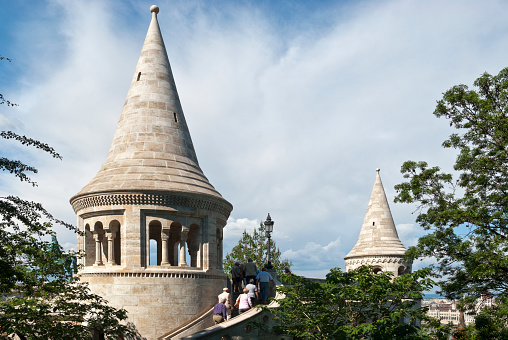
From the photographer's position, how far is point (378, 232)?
26359 millimetres

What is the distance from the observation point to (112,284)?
15.2 meters

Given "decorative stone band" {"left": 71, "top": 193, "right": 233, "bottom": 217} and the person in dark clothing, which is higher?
"decorative stone band" {"left": 71, "top": 193, "right": 233, "bottom": 217}

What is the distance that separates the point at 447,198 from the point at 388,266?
13.2 metres

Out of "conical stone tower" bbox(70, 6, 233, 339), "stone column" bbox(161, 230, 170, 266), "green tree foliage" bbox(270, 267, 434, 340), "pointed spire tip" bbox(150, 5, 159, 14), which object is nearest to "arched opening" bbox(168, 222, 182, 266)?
"conical stone tower" bbox(70, 6, 233, 339)

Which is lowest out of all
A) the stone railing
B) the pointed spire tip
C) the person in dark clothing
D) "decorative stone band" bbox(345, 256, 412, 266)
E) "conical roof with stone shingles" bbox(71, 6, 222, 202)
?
the stone railing

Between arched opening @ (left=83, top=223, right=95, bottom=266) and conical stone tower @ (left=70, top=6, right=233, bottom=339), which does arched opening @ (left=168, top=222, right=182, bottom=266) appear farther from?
arched opening @ (left=83, top=223, right=95, bottom=266)

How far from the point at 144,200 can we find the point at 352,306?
6.33 metres

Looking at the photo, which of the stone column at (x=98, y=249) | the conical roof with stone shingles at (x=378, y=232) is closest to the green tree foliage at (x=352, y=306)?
the stone column at (x=98, y=249)

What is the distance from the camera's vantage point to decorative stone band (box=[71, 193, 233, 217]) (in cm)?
1546

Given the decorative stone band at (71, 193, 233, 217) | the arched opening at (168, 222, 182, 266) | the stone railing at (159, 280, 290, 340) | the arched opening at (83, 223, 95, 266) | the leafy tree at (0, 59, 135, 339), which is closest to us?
the leafy tree at (0, 59, 135, 339)

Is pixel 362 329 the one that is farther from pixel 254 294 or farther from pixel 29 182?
pixel 29 182

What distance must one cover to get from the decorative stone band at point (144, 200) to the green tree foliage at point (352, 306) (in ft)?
13.8

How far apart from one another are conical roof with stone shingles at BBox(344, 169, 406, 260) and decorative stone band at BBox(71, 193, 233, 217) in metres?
11.8

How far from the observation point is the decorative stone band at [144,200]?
15461 millimetres
